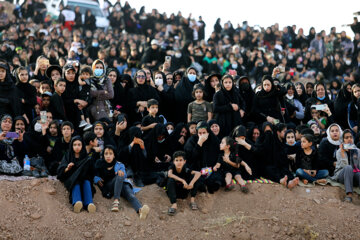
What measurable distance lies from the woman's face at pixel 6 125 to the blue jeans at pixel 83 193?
5.24 feet

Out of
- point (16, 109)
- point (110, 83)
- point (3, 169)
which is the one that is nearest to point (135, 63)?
point (110, 83)

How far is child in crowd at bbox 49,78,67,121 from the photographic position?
827cm

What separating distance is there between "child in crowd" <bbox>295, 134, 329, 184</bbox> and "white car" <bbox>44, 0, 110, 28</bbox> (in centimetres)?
1289

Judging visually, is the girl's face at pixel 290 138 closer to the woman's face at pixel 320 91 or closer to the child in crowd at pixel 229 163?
the child in crowd at pixel 229 163

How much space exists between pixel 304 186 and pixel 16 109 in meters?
5.19

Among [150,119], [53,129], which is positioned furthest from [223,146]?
[53,129]

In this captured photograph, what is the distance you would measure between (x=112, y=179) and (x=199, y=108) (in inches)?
105

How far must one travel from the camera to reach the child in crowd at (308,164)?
802 centimetres

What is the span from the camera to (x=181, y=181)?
7.07m

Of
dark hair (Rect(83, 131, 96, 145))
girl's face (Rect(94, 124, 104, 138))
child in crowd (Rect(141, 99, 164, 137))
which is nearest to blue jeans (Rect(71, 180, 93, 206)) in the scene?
dark hair (Rect(83, 131, 96, 145))

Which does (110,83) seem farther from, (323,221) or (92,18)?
(92,18)

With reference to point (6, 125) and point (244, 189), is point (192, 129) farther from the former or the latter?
point (6, 125)

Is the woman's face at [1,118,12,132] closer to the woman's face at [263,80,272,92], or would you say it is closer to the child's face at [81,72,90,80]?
the child's face at [81,72,90,80]

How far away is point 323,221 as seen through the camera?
23.8 feet
